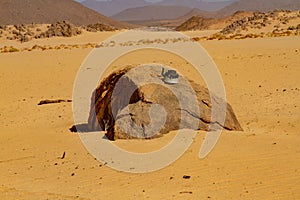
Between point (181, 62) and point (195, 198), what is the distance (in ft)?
41.7

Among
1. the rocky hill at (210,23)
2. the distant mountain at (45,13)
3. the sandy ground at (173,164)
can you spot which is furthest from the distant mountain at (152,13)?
the sandy ground at (173,164)

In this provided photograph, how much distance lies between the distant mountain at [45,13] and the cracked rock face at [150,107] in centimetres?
6445

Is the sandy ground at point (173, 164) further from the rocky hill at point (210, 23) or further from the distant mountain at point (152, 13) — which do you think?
the distant mountain at point (152, 13)

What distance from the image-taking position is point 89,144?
7.11 meters

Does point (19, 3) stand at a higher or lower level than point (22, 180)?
higher

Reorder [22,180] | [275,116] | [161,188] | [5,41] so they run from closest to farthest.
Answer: [161,188]
[22,180]
[275,116]
[5,41]

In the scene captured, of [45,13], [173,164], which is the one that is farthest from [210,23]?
[173,164]

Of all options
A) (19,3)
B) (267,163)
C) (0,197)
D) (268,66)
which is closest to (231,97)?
(268,66)

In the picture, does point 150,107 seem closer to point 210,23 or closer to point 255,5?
point 210,23

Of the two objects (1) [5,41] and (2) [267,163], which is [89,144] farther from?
(1) [5,41]

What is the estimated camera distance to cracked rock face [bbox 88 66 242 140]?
7168 mm

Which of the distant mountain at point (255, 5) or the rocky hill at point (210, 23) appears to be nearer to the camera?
the rocky hill at point (210, 23)

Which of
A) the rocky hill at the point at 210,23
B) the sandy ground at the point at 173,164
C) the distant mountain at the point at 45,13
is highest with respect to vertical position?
the distant mountain at the point at 45,13

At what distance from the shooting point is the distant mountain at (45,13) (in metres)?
72.7
